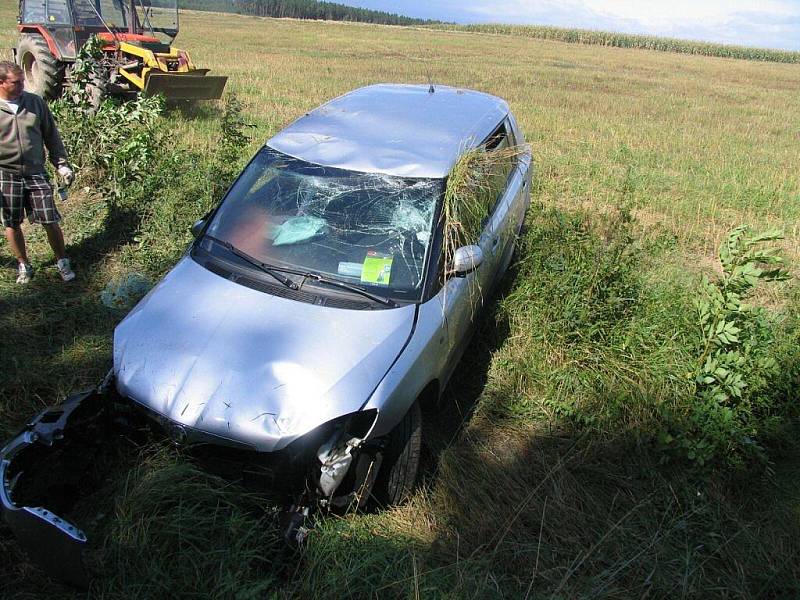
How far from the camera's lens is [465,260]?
130 inches

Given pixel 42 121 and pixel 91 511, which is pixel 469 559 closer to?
pixel 91 511

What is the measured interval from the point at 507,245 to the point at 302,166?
5.69 ft

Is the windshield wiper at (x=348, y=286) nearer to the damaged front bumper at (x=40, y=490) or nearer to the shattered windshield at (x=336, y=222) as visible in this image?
the shattered windshield at (x=336, y=222)

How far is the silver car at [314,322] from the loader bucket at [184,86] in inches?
259

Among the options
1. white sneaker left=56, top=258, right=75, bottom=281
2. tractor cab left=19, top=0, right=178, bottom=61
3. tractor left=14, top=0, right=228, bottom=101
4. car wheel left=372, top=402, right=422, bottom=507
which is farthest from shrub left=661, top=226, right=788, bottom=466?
tractor cab left=19, top=0, right=178, bottom=61

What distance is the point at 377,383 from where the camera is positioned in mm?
2689

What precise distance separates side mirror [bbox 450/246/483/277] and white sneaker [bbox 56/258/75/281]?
3.52 meters

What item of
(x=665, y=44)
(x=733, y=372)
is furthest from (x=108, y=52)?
(x=665, y=44)

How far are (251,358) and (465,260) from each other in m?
1.28

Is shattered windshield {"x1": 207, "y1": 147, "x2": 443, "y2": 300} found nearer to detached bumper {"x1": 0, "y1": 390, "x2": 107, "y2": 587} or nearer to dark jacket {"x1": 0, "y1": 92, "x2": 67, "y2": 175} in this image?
detached bumper {"x1": 0, "y1": 390, "x2": 107, "y2": 587}

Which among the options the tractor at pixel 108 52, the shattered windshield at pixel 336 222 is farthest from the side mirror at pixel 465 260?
the tractor at pixel 108 52

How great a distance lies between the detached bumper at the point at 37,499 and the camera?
2.11 meters

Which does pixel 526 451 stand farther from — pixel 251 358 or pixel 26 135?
pixel 26 135

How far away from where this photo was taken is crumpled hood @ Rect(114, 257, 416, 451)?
2.54 meters
